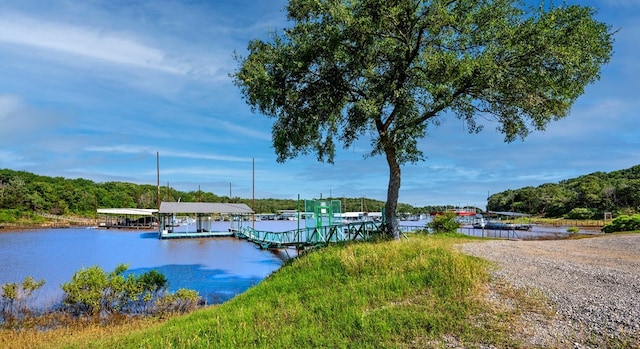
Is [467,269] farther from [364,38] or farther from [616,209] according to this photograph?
[616,209]

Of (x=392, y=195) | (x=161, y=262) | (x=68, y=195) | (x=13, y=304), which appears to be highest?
(x=68, y=195)

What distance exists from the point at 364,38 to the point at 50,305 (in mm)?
15689

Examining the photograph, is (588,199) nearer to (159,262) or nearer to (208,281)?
(159,262)

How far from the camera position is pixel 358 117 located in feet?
55.6

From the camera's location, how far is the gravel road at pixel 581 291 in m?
6.73

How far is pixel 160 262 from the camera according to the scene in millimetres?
28641

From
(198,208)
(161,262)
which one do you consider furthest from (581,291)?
(198,208)

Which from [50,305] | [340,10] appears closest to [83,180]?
[50,305]

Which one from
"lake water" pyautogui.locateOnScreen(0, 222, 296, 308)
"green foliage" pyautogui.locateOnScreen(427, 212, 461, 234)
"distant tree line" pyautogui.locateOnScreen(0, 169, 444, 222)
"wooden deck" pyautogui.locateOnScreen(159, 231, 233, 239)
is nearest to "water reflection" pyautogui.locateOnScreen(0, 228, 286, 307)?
"lake water" pyautogui.locateOnScreen(0, 222, 296, 308)

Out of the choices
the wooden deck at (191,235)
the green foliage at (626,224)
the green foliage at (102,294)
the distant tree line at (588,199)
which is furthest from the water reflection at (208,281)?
the distant tree line at (588,199)

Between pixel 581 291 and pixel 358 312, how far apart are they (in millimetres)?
5038

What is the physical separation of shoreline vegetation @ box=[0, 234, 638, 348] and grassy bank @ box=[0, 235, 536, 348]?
2cm

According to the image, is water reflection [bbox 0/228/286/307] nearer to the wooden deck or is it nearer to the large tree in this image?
the wooden deck

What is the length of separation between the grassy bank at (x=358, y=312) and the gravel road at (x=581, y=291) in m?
0.80
